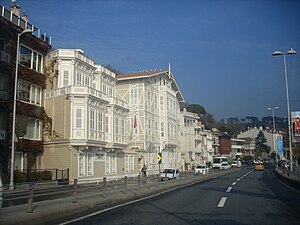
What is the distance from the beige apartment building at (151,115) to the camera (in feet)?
171

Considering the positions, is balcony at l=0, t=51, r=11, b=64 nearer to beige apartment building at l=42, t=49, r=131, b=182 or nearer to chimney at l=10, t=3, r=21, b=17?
beige apartment building at l=42, t=49, r=131, b=182

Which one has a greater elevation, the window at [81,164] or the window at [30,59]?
the window at [30,59]

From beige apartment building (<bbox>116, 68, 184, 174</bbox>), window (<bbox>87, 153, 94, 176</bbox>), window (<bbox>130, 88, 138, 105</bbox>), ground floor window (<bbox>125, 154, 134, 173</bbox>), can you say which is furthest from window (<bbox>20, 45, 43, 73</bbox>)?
window (<bbox>130, 88, 138, 105</bbox>)

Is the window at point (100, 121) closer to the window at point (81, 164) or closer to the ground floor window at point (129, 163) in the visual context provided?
the window at point (81, 164)

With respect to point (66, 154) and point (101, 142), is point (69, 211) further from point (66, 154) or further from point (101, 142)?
point (101, 142)

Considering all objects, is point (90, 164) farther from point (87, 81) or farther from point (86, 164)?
point (87, 81)

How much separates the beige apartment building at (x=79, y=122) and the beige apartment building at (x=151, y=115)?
773 centimetres

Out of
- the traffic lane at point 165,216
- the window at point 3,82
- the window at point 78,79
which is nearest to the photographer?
the traffic lane at point 165,216

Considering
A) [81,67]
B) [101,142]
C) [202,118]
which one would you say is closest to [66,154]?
[101,142]

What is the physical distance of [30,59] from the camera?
108 feet

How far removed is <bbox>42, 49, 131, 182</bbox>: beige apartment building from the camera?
32.8m

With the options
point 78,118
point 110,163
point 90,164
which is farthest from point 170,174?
point 78,118

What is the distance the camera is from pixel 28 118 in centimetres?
3209

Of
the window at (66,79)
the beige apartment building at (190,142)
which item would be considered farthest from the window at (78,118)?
the beige apartment building at (190,142)
